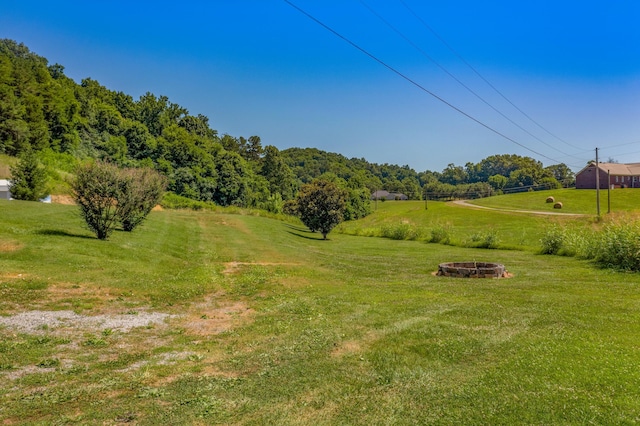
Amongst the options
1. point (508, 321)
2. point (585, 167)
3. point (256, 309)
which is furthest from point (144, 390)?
point (585, 167)

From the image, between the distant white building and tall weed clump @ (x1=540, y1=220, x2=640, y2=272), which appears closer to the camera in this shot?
tall weed clump @ (x1=540, y1=220, x2=640, y2=272)

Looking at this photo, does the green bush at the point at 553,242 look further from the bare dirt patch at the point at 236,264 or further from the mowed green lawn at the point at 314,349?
the bare dirt patch at the point at 236,264

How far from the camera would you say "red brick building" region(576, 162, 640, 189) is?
9025 cm

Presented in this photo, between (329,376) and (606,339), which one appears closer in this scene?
(329,376)

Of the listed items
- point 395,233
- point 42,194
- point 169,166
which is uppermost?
point 169,166

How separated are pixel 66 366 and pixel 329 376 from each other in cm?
387

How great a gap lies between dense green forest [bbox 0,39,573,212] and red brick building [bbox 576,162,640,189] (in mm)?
28828

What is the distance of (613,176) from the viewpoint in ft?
299

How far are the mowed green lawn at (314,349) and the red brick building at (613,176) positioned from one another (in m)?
89.5

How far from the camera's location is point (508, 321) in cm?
869

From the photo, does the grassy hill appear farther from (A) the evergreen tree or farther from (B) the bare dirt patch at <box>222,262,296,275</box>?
(A) the evergreen tree

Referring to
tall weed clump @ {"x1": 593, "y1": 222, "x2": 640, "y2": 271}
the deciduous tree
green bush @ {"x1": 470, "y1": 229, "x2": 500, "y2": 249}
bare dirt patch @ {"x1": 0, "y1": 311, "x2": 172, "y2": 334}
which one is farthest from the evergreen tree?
tall weed clump @ {"x1": 593, "y1": 222, "x2": 640, "y2": 271}

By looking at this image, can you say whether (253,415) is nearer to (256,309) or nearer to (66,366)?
(66,366)

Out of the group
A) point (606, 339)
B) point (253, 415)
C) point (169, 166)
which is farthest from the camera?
point (169, 166)
